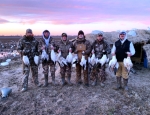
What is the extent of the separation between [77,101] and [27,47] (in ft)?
8.54

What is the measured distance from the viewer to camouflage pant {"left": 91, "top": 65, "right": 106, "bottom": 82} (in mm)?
7855

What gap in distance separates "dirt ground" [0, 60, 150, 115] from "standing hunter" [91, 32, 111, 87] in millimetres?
350

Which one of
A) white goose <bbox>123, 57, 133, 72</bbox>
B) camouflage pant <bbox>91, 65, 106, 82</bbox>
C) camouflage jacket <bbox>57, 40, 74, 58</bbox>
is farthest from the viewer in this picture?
camouflage pant <bbox>91, 65, 106, 82</bbox>

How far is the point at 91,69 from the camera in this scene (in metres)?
8.09

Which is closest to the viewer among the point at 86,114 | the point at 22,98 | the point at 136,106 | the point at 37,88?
the point at 86,114

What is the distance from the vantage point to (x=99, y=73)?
795 centimetres

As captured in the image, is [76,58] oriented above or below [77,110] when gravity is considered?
above

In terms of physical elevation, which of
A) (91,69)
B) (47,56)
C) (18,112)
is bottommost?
(18,112)

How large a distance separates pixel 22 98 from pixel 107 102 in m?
2.88

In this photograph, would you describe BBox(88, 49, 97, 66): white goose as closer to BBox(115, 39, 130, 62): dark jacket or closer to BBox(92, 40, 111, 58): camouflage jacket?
BBox(92, 40, 111, 58): camouflage jacket

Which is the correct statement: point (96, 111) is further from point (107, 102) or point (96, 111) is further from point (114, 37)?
point (114, 37)

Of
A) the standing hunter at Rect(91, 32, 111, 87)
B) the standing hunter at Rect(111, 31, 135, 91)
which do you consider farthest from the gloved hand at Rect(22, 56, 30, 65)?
the standing hunter at Rect(111, 31, 135, 91)

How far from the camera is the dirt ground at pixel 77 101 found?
6555 mm

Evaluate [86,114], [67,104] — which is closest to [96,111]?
[86,114]
